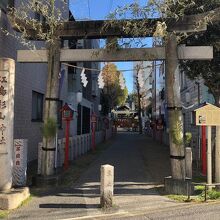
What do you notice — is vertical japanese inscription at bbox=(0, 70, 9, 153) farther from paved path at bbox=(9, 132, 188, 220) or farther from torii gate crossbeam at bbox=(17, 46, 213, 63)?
torii gate crossbeam at bbox=(17, 46, 213, 63)

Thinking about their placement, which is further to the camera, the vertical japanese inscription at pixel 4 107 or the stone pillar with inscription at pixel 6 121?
the vertical japanese inscription at pixel 4 107

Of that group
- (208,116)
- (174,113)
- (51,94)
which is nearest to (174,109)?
(174,113)

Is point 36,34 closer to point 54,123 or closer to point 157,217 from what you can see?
point 54,123

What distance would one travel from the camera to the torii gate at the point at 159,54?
40.7 ft

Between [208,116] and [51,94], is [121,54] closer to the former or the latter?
[51,94]

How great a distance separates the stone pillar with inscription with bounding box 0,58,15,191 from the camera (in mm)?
10922

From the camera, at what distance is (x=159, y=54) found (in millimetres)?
12797

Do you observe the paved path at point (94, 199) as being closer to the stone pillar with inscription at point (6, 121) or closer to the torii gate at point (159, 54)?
the stone pillar with inscription at point (6, 121)

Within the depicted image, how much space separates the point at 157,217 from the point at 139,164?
9550 mm

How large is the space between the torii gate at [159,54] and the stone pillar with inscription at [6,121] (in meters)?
2.06

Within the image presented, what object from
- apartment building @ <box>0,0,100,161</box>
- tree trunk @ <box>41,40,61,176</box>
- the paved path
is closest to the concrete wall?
apartment building @ <box>0,0,100,161</box>

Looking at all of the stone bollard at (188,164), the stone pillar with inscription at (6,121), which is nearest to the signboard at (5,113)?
the stone pillar with inscription at (6,121)

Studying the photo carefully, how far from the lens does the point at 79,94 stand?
29.5 m

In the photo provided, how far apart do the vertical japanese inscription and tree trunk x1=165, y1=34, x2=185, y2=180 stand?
4.27 metres
